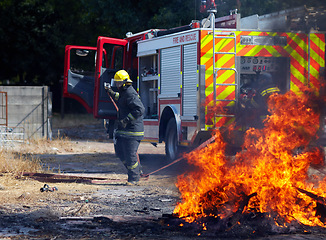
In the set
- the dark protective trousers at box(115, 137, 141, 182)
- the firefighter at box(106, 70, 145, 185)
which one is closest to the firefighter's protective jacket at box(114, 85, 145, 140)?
the firefighter at box(106, 70, 145, 185)

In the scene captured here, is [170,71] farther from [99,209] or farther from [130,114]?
[99,209]

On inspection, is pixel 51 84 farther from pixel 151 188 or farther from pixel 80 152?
pixel 151 188

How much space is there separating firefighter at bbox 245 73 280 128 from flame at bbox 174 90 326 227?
5.23ft

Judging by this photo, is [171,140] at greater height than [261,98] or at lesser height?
lesser

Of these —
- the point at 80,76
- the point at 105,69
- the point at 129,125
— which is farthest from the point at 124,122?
the point at 80,76

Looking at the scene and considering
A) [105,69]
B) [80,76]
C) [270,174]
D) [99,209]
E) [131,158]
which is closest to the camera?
[270,174]

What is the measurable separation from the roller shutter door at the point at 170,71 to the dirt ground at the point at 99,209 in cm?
156

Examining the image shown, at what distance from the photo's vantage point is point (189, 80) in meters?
11.3

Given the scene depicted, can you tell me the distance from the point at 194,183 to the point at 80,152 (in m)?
8.85

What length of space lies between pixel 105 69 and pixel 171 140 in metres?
2.50

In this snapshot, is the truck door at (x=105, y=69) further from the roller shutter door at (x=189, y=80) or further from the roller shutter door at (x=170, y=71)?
the roller shutter door at (x=189, y=80)

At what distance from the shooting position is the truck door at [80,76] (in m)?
14.2

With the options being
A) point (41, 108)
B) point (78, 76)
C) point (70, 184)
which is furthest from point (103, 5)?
point (70, 184)

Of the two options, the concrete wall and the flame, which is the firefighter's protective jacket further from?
the concrete wall
